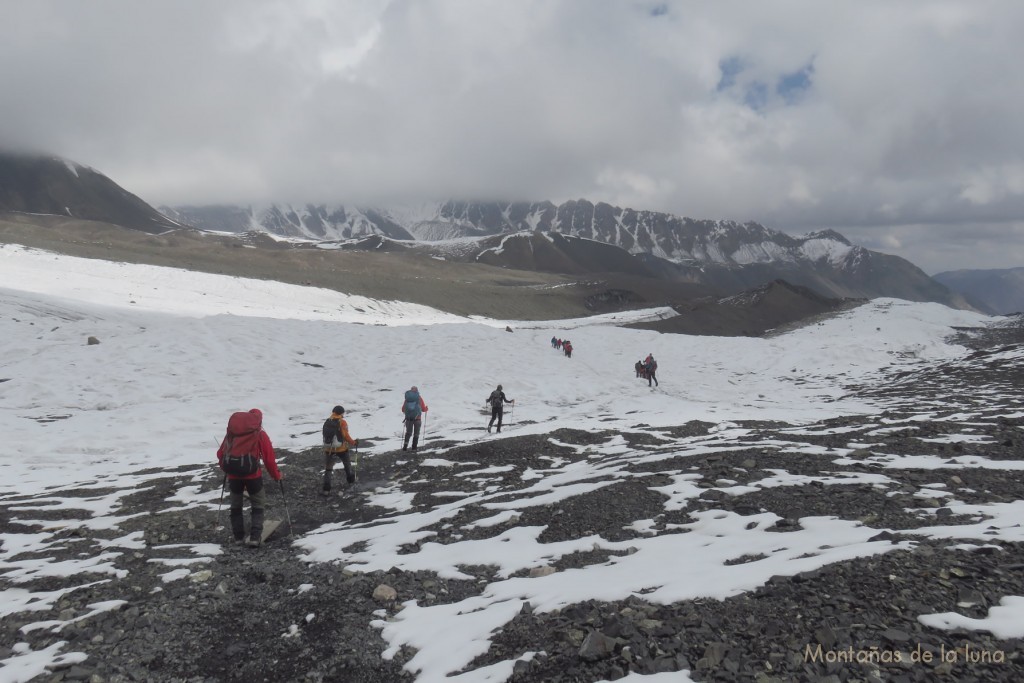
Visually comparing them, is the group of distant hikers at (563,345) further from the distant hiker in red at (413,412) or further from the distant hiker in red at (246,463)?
the distant hiker in red at (246,463)

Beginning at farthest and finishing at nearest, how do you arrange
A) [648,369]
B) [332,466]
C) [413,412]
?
[648,369]
[413,412]
[332,466]

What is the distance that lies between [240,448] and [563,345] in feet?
105

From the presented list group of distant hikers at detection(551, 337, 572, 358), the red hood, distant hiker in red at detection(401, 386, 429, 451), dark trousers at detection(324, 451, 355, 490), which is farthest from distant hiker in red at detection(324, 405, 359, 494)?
group of distant hikers at detection(551, 337, 572, 358)

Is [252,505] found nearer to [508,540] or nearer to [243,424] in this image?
[243,424]

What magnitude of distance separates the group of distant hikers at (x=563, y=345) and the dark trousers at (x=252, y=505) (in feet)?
97.0

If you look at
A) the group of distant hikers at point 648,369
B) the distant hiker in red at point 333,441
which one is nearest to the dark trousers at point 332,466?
the distant hiker in red at point 333,441

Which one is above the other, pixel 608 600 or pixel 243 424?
pixel 243 424

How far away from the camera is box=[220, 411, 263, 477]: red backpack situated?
29.8 ft

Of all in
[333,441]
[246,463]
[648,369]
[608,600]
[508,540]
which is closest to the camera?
[608,600]

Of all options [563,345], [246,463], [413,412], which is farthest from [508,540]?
[563,345]

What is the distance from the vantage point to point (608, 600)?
18.7 feet

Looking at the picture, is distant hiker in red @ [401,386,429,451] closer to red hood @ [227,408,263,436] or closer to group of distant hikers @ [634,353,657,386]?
red hood @ [227,408,263,436]

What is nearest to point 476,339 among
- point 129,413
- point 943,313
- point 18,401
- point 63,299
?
point 129,413

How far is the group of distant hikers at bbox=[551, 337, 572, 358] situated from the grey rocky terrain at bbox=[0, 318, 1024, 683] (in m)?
24.1
